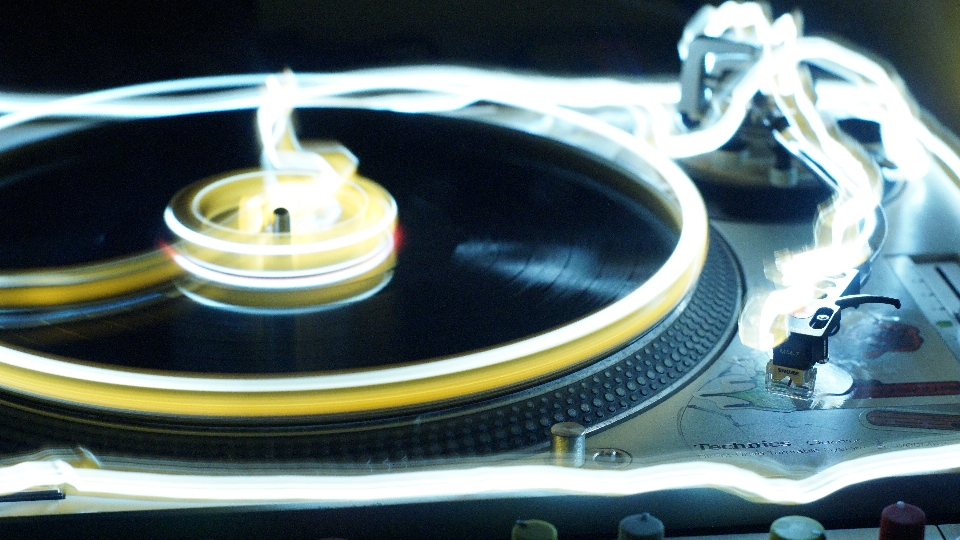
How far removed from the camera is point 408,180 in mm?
1976

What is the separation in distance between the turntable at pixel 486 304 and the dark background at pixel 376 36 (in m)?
0.13

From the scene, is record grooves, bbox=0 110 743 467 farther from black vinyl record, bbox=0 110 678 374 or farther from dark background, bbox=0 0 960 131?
dark background, bbox=0 0 960 131

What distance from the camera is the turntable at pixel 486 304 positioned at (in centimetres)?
115

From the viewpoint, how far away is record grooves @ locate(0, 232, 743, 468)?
1160 mm

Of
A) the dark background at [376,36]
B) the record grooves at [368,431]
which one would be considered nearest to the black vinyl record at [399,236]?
the record grooves at [368,431]

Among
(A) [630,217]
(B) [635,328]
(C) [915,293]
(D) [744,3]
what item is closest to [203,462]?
(B) [635,328]

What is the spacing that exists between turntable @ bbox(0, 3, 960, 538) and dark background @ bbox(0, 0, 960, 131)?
13 cm

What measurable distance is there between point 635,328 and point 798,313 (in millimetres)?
224

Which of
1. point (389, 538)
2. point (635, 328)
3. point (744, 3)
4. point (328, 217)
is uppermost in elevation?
point (744, 3)

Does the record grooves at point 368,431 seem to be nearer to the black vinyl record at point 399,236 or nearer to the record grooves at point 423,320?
the record grooves at point 423,320

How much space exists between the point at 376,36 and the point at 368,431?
158 centimetres

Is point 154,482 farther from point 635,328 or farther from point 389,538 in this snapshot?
point 635,328

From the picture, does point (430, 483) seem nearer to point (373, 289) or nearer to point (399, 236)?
point (373, 289)

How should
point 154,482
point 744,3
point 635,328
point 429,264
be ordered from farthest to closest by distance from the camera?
point 744,3 < point 429,264 < point 635,328 < point 154,482
